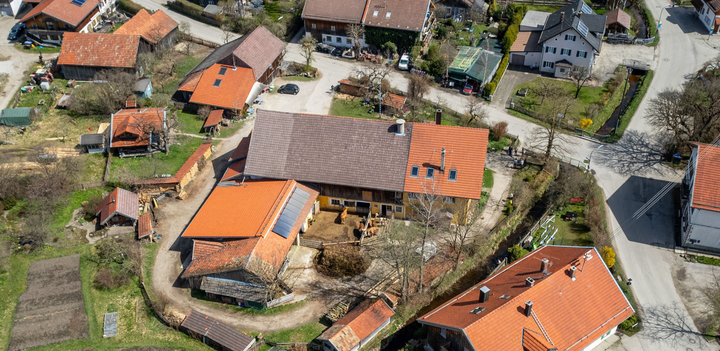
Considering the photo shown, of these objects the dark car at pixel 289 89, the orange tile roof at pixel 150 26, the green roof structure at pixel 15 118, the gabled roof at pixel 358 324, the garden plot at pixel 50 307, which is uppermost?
the orange tile roof at pixel 150 26

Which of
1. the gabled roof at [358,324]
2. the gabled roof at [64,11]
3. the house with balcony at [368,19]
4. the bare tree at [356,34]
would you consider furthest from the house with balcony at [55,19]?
the gabled roof at [358,324]

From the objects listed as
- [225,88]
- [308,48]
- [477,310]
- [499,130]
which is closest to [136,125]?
[225,88]

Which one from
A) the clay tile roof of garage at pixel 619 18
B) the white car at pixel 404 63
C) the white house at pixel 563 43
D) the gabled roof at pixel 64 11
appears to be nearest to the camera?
the white house at pixel 563 43

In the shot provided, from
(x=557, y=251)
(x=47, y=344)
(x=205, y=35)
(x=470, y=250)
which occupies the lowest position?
(x=47, y=344)

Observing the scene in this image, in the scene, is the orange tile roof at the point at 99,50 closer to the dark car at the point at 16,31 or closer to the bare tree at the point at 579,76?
the dark car at the point at 16,31

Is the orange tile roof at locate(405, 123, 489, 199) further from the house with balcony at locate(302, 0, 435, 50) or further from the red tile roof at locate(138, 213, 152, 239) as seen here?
the house with balcony at locate(302, 0, 435, 50)

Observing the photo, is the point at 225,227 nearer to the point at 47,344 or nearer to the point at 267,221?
the point at 267,221

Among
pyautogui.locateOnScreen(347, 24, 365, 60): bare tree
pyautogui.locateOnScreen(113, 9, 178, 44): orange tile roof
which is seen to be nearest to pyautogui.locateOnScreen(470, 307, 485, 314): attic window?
pyautogui.locateOnScreen(347, 24, 365, 60): bare tree

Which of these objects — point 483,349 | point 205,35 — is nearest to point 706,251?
point 483,349
